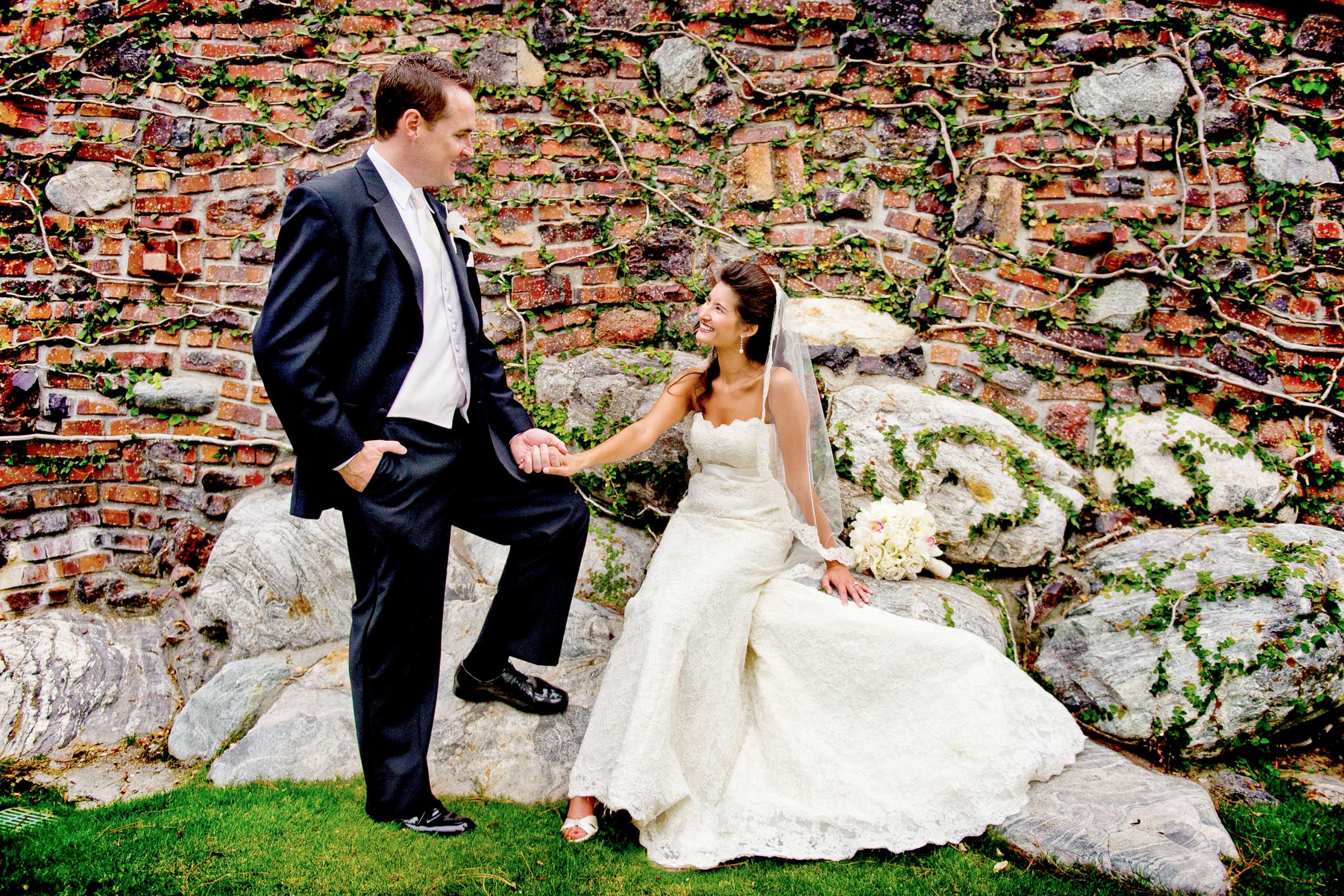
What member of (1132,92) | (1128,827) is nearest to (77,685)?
(1128,827)

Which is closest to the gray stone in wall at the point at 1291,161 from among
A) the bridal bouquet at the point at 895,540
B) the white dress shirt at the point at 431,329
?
the bridal bouquet at the point at 895,540

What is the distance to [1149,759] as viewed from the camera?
3.30 metres

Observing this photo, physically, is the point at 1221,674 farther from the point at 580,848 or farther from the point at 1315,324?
the point at 580,848

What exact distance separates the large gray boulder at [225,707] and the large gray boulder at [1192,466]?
3.74 metres

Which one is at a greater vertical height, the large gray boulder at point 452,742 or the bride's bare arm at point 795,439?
the bride's bare arm at point 795,439

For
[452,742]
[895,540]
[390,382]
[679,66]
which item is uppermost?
[679,66]

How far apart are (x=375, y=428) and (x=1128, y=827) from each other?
262cm

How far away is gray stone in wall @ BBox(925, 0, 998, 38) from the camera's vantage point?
4.07 metres

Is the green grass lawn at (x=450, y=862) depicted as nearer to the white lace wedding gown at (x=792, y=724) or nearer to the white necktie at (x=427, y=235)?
the white lace wedding gown at (x=792, y=724)

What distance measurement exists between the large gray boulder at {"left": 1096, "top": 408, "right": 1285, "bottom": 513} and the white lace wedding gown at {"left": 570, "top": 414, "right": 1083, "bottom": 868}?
1.37 meters

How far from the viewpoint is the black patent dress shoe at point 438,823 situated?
8.95 feet

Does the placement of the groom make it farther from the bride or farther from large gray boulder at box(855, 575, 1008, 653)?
large gray boulder at box(855, 575, 1008, 653)

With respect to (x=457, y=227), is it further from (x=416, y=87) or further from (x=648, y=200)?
(x=648, y=200)

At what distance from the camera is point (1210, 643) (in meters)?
3.29
